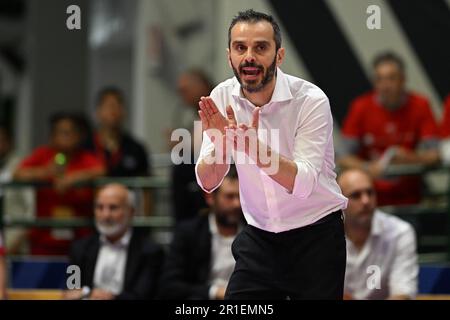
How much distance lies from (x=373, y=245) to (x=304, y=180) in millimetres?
2215

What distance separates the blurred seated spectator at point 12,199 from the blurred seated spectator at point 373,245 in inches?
114

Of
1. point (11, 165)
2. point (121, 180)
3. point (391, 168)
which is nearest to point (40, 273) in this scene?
point (121, 180)

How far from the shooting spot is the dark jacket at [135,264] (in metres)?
5.88

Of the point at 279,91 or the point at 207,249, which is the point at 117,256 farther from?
the point at 279,91

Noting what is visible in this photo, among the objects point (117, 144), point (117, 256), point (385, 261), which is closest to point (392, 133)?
point (385, 261)

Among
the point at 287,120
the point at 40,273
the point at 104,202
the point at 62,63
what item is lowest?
the point at 40,273

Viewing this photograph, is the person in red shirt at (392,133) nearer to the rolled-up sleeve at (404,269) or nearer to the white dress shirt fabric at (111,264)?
the rolled-up sleeve at (404,269)

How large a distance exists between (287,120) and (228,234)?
231 centimetres

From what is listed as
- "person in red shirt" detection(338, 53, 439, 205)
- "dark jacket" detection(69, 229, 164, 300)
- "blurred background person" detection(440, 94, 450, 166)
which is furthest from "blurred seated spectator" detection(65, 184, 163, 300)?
"blurred background person" detection(440, 94, 450, 166)

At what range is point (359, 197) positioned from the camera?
5.62 meters

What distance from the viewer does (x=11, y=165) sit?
27.1 feet

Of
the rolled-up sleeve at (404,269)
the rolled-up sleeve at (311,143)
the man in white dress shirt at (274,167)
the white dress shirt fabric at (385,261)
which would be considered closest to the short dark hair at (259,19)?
the man in white dress shirt at (274,167)

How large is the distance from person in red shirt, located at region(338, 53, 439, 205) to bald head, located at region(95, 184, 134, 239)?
1.54 meters
